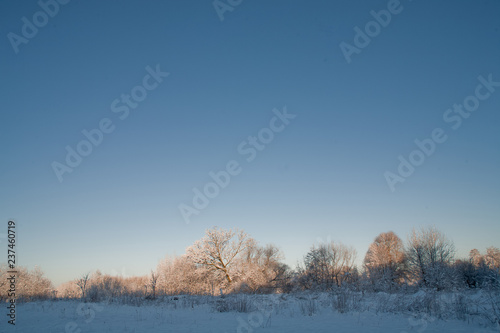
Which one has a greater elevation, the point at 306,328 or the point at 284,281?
the point at 306,328

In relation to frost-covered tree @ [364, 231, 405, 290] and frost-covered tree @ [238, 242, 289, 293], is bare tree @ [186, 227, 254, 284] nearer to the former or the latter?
frost-covered tree @ [238, 242, 289, 293]

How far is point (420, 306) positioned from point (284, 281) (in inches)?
1025

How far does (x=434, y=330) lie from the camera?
7473 mm

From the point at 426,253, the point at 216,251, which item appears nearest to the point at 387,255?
the point at 426,253

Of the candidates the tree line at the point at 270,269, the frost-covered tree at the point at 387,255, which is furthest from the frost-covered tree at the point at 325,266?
the frost-covered tree at the point at 387,255

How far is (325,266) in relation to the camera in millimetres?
31750

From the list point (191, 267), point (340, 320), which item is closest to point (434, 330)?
point (340, 320)

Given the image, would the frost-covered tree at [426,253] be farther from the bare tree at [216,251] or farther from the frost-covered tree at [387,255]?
the bare tree at [216,251]

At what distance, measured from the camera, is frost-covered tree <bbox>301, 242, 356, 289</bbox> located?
30773mm

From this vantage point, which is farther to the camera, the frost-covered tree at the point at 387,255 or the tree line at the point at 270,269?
the frost-covered tree at the point at 387,255

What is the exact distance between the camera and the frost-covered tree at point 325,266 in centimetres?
3077

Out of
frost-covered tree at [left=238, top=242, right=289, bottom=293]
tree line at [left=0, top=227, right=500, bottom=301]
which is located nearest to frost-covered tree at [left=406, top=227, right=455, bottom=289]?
tree line at [left=0, top=227, right=500, bottom=301]

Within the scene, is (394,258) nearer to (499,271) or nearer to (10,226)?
(499,271)

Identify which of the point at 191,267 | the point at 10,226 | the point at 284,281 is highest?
the point at 10,226
